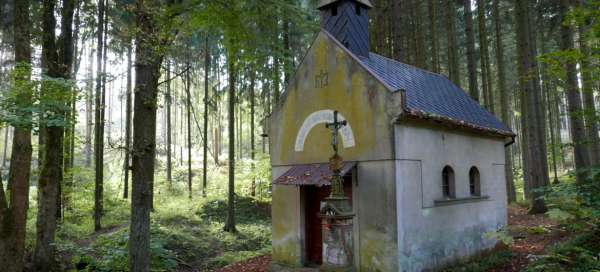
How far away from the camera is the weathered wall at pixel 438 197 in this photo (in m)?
8.80

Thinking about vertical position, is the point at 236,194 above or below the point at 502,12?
below

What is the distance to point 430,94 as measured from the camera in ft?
37.2

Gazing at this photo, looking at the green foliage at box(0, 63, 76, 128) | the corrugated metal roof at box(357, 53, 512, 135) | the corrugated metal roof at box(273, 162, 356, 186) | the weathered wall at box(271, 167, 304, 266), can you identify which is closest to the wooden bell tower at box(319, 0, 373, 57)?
the corrugated metal roof at box(357, 53, 512, 135)

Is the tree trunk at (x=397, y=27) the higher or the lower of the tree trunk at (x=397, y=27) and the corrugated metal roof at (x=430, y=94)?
the higher

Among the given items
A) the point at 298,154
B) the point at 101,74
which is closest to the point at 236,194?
the point at 298,154

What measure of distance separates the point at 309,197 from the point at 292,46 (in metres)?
11.8

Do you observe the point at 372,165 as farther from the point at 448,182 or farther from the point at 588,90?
the point at 588,90

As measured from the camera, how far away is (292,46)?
20781 mm

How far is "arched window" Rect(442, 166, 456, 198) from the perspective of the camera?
10375 mm

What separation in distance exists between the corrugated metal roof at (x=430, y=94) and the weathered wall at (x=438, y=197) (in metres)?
0.50

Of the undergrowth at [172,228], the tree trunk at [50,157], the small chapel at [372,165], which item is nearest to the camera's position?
the small chapel at [372,165]

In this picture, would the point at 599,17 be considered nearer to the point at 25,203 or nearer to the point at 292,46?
the point at 25,203

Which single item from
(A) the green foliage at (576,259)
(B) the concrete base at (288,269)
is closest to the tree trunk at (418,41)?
(A) the green foliage at (576,259)

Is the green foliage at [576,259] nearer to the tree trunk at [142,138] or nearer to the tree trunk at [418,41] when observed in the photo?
the tree trunk at [142,138]
